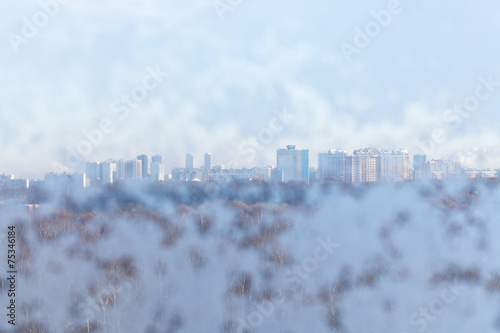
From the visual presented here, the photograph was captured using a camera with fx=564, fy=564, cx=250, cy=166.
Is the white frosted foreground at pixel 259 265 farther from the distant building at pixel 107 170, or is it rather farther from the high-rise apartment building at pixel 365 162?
the high-rise apartment building at pixel 365 162

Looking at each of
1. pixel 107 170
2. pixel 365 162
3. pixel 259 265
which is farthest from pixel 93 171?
pixel 259 265

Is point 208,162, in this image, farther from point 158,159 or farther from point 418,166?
point 418,166

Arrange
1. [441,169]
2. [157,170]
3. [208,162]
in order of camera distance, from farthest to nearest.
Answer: [208,162] → [157,170] → [441,169]

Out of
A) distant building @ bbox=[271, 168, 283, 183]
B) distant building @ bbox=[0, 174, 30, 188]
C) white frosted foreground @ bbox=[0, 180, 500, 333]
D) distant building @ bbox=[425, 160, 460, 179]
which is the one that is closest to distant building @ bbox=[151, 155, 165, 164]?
distant building @ bbox=[271, 168, 283, 183]

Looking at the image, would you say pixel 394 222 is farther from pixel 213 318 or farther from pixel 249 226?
pixel 213 318

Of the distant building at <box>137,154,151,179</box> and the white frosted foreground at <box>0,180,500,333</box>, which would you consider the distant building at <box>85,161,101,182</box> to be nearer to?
the distant building at <box>137,154,151,179</box>
